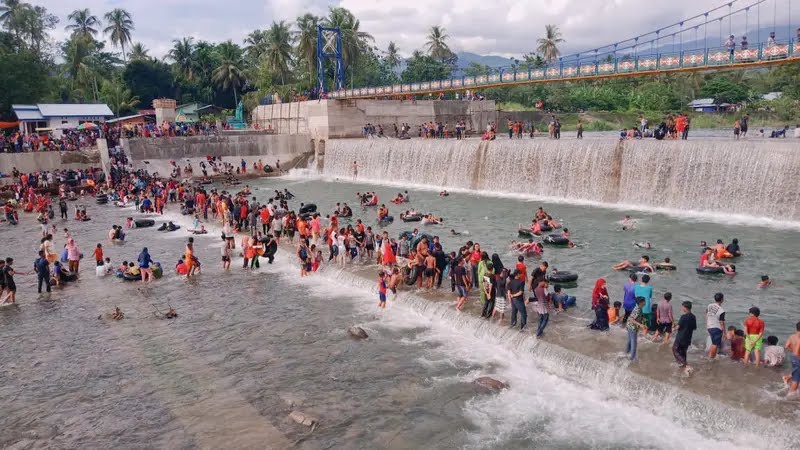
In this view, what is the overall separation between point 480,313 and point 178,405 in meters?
6.53

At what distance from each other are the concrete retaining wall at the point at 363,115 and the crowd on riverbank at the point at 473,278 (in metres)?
24.3

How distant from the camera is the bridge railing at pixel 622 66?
27641mm

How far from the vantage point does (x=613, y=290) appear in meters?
15.9

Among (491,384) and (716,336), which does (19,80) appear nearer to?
(491,384)

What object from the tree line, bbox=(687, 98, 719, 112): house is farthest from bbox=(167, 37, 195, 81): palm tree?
bbox=(687, 98, 719, 112): house

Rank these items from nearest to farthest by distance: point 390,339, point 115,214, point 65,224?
point 390,339 < point 65,224 < point 115,214

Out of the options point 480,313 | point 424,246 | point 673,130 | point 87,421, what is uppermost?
point 673,130

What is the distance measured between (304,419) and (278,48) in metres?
65.9

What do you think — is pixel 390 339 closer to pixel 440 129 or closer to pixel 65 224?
pixel 65 224

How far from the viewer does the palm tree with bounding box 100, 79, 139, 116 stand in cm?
6619

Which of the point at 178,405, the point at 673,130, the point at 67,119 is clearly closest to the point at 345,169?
the point at 673,130

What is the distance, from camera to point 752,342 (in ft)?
33.2

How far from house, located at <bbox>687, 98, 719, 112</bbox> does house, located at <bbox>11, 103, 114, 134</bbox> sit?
191 feet

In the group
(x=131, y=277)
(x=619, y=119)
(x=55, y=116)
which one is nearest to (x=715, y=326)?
(x=131, y=277)
